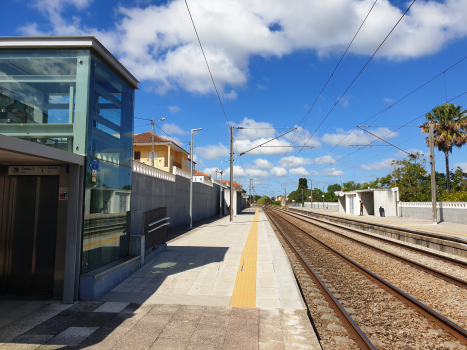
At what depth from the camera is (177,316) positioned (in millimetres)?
4750

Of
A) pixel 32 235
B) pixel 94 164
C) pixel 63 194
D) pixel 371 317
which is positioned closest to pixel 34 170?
pixel 63 194

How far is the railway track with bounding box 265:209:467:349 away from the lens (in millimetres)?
4199

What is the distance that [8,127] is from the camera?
535 centimetres

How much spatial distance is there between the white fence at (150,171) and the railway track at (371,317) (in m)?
8.78

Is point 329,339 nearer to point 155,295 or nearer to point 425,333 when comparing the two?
point 425,333

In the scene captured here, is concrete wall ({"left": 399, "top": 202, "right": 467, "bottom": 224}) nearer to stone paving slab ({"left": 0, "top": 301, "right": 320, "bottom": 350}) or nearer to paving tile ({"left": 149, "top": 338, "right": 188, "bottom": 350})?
stone paving slab ({"left": 0, "top": 301, "right": 320, "bottom": 350})

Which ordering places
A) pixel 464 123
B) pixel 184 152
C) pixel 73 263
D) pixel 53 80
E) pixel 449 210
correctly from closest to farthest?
pixel 73 263
pixel 53 80
pixel 449 210
pixel 464 123
pixel 184 152

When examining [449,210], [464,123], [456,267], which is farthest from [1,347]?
[464,123]

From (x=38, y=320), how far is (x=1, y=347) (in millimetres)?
836

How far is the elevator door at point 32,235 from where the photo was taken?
555cm

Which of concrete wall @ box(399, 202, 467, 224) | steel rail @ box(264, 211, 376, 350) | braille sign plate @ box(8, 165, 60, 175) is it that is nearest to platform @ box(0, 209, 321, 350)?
steel rail @ box(264, 211, 376, 350)

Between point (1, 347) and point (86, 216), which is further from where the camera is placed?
point (86, 216)

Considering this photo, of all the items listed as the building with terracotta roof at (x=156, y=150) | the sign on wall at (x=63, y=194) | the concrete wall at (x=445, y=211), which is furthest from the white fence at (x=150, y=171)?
the concrete wall at (x=445, y=211)

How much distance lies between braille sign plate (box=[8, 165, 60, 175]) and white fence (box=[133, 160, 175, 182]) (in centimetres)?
787
